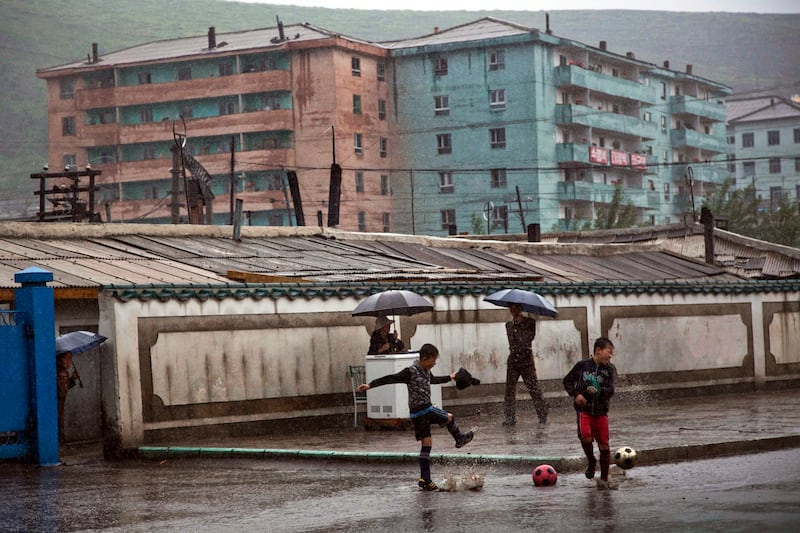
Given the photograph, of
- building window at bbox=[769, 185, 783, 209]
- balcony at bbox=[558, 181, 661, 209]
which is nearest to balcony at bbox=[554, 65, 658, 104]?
balcony at bbox=[558, 181, 661, 209]

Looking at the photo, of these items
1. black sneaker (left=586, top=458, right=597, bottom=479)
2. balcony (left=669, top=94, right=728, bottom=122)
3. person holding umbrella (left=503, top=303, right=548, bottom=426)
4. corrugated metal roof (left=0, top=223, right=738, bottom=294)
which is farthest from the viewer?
balcony (left=669, top=94, right=728, bottom=122)

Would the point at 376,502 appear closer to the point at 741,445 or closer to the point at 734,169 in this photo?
the point at 741,445

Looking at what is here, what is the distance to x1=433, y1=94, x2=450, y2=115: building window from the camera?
93812 mm

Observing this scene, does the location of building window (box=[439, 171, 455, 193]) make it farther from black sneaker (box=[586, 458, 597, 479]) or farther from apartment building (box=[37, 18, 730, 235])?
black sneaker (box=[586, 458, 597, 479])

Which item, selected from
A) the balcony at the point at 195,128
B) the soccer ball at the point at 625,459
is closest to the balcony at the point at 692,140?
the balcony at the point at 195,128

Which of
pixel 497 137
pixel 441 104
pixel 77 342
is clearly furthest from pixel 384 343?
pixel 441 104

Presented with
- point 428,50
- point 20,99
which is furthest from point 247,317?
point 20,99

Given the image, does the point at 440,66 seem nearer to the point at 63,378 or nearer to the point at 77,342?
the point at 63,378

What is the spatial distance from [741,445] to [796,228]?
227ft

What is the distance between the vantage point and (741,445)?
16500mm

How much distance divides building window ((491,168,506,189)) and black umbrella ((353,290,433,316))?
237 ft

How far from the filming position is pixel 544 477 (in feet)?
44.4

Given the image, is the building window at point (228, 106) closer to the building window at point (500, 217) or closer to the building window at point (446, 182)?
the building window at point (446, 182)

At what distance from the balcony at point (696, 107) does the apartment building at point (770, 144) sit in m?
10.3
